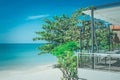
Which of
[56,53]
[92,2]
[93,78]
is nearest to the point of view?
[56,53]

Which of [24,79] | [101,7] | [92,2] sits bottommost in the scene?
[24,79]

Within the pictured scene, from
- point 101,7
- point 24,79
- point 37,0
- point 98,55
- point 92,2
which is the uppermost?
point 37,0

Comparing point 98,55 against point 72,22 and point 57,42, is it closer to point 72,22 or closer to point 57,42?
point 72,22

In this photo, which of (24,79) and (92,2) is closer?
(24,79)

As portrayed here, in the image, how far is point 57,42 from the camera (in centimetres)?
2042

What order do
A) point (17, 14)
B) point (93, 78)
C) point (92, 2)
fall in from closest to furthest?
point (93, 78)
point (92, 2)
point (17, 14)

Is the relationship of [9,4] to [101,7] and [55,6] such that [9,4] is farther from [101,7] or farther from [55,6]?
[101,7]

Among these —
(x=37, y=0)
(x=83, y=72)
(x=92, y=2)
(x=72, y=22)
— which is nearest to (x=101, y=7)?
(x=83, y=72)

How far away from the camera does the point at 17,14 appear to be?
53.3 m

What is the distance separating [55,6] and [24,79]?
32.2m

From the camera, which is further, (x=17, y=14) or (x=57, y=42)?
(x=17, y=14)

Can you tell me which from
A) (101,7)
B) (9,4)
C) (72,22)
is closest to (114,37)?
(72,22)

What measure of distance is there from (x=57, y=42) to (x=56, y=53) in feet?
46.8

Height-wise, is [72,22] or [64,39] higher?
[72,22]
